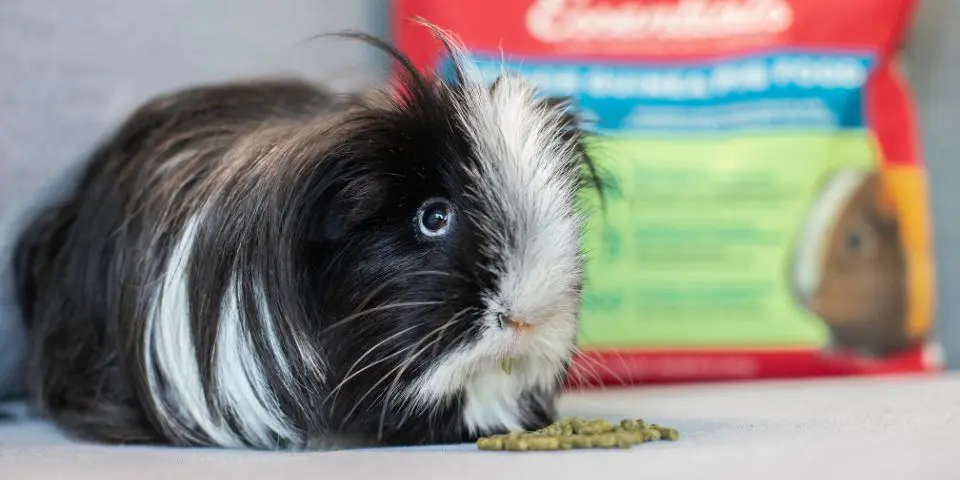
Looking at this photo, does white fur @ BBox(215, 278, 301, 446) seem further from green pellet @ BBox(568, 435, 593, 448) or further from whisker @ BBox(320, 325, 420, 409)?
green pellet @ BBox(568, 435, 593, 448)

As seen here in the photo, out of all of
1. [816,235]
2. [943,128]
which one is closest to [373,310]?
[816,235]

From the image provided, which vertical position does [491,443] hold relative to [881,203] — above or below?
below

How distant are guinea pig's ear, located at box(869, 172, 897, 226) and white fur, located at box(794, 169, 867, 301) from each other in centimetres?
5

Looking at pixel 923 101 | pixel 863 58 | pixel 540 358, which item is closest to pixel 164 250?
pixel 540 358

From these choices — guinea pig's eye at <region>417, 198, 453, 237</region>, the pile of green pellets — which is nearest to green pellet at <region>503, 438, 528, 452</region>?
the pile of green pellets

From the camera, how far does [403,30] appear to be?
1.73m

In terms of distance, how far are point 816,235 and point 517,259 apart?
2.89ft

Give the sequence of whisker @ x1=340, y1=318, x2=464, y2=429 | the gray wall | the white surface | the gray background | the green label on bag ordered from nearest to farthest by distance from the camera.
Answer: the white surface < whisker @ x1=340, y1=318, x2=464, y2=429 < the gray background < the green label on bag < the gray wall

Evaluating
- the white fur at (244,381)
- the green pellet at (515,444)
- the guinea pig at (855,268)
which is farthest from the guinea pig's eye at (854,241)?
the white fur at (244,381)

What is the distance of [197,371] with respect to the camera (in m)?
1.07

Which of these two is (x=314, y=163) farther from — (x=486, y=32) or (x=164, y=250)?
(x=486, y=32)

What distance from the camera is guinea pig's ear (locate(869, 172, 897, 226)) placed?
166cm

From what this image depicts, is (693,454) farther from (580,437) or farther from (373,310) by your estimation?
(373,310)

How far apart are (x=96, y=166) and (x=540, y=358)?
754 millimetres
